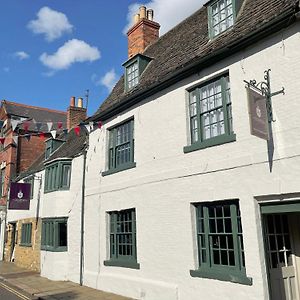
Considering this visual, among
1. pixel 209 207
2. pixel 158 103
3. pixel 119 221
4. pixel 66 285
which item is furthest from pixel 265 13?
pixel 66 285

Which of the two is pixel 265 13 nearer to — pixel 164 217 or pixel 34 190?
pixel 164 217

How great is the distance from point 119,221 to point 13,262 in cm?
1446

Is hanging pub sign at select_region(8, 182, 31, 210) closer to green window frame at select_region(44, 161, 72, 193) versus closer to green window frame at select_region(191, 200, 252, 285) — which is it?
green window frame at select_region(44, 161, 72, 193)

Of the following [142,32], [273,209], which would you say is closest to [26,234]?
[142,32]

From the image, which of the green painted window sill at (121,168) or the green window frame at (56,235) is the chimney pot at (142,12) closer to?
the green painted window sill at (121,168)

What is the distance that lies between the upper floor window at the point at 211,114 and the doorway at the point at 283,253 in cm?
229

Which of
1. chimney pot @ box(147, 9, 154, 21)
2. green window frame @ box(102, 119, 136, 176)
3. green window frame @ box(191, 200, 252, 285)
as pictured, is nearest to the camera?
green window frame @ box(191, 200, 252, 285)

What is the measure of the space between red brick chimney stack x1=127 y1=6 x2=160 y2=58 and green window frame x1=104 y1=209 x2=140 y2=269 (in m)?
7.64

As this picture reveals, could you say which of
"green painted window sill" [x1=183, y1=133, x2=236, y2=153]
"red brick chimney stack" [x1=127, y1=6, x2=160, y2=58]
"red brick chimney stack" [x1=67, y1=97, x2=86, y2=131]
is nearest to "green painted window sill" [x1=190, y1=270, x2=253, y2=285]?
"green painted window sill" [x1=183, y1=133, x2=236, y2=153]

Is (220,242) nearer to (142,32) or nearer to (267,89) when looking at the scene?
(267,89)

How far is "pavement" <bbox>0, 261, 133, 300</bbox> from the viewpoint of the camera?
38.1ft

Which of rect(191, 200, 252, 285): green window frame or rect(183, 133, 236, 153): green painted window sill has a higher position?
rect(183, 133, 236, 153): green painted window sill

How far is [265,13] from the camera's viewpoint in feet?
28.3

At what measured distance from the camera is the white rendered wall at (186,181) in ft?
24.8
